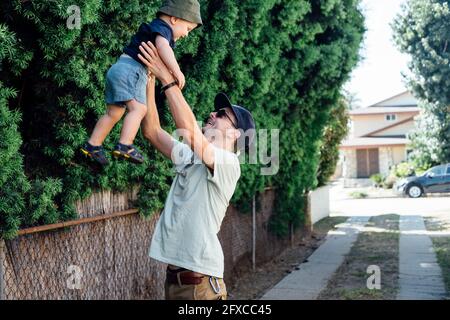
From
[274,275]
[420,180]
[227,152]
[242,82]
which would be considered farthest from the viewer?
[420,180]

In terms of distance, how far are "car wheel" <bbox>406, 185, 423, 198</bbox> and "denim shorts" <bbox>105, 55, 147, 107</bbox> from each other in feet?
68.0

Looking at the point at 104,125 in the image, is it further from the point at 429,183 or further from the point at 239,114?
the point at 429,183

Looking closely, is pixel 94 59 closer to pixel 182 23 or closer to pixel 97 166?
pixel 97 166

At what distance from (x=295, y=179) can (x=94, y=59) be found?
802 cm

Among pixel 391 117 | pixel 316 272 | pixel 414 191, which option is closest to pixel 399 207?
pixel 414 191

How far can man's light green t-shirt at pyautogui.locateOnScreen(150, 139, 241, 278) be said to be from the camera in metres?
2.83

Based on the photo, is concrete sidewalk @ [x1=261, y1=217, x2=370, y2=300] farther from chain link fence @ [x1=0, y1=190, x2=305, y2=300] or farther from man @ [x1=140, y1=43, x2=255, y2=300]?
man @ [x1=140, y1=43, x2=255, y2=300]

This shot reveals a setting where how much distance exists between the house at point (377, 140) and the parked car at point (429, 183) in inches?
528

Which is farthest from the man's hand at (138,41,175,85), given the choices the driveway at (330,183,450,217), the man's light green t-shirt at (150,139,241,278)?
the driveway at (330,183,450,217)

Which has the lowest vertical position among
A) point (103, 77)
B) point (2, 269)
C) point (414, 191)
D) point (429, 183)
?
A: point (414, 191)

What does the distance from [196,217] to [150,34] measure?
1.01 metres

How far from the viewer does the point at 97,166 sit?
185 inches

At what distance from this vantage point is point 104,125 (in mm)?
2658

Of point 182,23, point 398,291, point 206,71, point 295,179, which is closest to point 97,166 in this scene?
point 206,71
